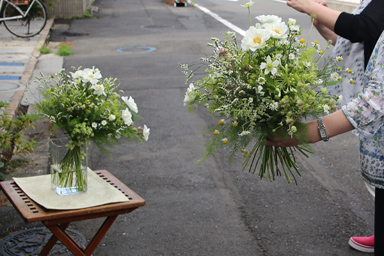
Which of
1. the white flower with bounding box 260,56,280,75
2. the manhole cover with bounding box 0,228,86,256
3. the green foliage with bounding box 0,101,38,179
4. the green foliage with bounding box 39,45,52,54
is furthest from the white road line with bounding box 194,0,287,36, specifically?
the white flower with bounding box 260,56,280,75

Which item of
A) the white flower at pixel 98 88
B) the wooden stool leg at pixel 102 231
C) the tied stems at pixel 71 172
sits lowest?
the wooden stool leg at pixel 102 231

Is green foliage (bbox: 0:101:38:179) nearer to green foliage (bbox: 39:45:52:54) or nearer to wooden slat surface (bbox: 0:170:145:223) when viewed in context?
wooden slat surface (bbox: 0:170:145:223)

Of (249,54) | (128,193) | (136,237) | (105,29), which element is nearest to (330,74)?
(249,54)

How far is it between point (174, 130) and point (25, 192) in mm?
3852

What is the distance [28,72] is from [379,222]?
801 centimetres

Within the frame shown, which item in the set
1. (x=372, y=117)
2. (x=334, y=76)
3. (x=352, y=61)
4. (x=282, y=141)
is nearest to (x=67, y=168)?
(x=282, y=141)

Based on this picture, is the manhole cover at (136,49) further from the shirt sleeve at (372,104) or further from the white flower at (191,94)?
the shirt sleeve at (372,104)

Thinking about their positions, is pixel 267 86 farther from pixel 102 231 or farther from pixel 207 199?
pixel 207 199

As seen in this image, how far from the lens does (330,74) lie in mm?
2959

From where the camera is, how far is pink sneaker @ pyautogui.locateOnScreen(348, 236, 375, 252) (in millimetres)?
4230

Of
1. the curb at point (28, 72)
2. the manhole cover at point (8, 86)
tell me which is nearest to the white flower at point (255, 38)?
the curb at point (28, 72)

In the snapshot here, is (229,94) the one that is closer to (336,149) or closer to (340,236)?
(340,236)

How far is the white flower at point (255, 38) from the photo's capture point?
2.76m

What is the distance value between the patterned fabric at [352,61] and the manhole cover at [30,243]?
225 cm
